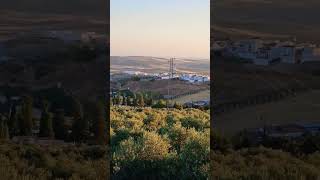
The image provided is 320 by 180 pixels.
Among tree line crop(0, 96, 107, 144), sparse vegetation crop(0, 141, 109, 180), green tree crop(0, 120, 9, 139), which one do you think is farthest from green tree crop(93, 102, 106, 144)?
green tree crop(0, 120, 9, 139)

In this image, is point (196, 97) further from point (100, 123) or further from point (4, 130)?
point (4, 130)

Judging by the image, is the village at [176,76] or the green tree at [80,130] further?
the village at [176,76]

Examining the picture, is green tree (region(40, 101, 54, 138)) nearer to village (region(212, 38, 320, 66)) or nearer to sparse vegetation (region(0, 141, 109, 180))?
sparse vegetation (region(0, 141, 109, 180))

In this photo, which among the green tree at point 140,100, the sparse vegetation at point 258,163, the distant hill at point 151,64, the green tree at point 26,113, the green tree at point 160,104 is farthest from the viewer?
the green tree at point 140,100

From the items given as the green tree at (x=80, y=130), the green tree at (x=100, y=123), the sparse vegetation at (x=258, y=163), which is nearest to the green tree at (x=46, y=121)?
the green tree at (x=80, y=130)

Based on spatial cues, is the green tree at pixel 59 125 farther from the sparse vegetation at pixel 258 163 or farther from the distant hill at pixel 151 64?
the distant hill at pixel 151 64

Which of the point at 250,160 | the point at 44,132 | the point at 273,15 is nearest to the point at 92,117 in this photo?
the point at 44,132

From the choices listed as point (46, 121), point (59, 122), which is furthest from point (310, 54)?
point (46, 121)

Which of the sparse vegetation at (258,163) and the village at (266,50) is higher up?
the village at (266,50)
